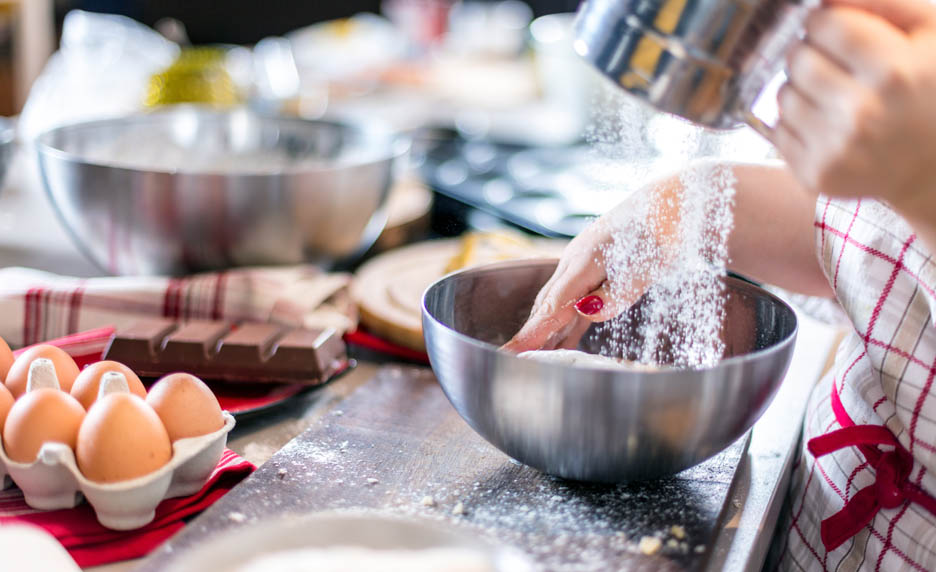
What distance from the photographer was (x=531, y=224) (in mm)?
1384

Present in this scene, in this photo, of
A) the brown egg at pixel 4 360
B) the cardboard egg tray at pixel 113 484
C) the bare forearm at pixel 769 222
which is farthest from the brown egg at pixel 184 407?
the bare forearm at pixel 769 222

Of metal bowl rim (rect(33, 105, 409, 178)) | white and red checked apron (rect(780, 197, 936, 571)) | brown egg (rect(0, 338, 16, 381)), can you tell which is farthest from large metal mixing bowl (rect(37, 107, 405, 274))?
white and red checked apron (rect(780, 197, 936, 571))

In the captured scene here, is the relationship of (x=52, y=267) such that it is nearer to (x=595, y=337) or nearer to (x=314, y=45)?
(x=595, y=337)

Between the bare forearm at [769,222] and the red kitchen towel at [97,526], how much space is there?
52 centimetres

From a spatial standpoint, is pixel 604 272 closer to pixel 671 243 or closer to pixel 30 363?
pixel 671 243

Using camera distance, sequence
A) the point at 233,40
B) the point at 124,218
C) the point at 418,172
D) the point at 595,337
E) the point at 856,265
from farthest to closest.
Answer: the point at 233,40 → the point at 418,172 → the point at 124,218 → the point at 595,337 → the point at 856,265

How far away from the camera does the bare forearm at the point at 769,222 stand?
32.9 inches

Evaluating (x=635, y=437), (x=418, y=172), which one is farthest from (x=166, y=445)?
(x=418, y=172)

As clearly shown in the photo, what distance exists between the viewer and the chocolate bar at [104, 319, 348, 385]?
34.1 inches

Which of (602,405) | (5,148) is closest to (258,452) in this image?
(602,405)

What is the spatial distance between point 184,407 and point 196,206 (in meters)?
0.41

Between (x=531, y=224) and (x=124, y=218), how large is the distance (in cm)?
60

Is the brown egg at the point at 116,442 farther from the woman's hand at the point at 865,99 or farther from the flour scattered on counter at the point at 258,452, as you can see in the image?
the woman's hand at the point at 865,99

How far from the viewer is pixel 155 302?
1.02 m
